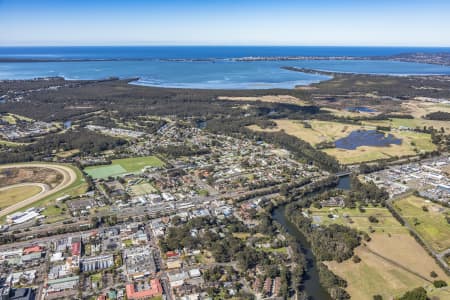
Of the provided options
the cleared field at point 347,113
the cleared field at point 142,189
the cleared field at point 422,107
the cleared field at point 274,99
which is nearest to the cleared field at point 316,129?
the cleared field at point 347,113

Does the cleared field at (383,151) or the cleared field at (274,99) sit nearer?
the cleared field at (383,151)

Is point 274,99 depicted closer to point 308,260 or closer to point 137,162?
point 137,162

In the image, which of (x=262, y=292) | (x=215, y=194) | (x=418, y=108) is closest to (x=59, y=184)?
(x=215, y=194)

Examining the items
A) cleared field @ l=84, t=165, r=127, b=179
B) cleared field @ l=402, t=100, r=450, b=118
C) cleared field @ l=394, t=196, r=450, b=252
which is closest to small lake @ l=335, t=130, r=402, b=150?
cleared field @ l=394, t=196, r=450, b=252

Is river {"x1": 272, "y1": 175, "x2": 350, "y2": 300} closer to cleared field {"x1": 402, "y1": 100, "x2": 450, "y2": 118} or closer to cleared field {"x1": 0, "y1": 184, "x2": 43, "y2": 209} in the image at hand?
cleared field {"x1": 0, "y1": 184, "x2": 43, "y2": 209}

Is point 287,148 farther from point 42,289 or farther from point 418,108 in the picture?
point 418,108

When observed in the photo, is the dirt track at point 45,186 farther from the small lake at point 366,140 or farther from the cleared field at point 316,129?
the small lake at point 366,140
